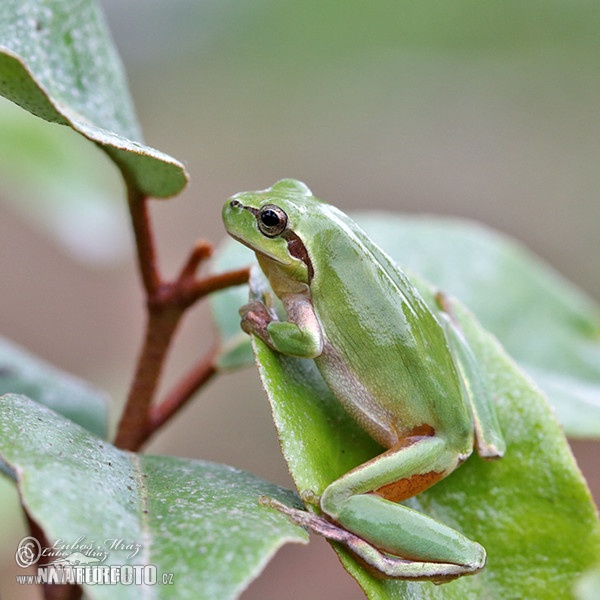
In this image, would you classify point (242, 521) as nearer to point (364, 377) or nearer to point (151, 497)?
point (151, 497)

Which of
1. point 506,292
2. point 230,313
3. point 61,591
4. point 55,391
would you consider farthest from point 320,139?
point 61,591

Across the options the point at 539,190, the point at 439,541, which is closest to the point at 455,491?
the point at 439,541

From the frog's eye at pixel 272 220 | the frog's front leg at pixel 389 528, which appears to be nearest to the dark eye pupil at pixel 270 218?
the frog's eye at pixel 272 220

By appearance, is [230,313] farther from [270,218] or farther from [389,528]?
[389,528]

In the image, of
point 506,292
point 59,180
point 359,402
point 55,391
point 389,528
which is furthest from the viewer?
point 59,180

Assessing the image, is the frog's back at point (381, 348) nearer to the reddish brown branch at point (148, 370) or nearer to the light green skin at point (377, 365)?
the light green skin at point (377, 365)
